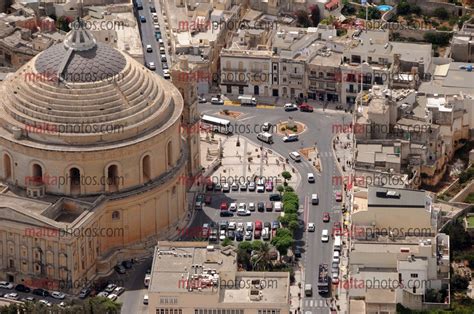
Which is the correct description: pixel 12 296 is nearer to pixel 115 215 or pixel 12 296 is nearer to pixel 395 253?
pixel 115 215

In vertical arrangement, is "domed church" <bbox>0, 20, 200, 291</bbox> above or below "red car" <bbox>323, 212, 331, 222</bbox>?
above

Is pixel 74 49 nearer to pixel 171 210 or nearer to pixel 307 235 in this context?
pixel 171 210

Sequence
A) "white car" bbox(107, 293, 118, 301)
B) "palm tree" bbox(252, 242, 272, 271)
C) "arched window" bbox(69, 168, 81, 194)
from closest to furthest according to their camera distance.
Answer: "white car" bbox(107, 293, 118, 301), "palm tree" bbox(252, 242, 272, 271), "arched window" bbox(69, 168, 81, 194)

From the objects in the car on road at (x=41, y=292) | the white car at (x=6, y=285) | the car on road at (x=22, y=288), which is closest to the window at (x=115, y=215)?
the car on road at (x=41, y=292)

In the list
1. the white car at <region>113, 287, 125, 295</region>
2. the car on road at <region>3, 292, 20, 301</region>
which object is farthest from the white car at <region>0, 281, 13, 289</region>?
the white car at <region>113, 287, 125, 295</region>

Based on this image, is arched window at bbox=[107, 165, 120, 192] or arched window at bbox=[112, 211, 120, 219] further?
arched window at bbox=[112, 211, 120, 219]

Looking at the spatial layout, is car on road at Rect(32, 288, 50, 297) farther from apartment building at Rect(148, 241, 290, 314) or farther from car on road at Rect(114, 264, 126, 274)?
apartment building at Rect(148, 241, 290, 314)

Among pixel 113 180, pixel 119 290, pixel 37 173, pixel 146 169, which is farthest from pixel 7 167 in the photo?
pixel 119 290
